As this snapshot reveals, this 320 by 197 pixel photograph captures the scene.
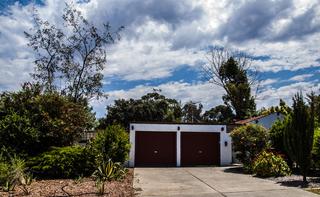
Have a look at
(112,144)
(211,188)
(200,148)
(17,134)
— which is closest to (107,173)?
(112,144)

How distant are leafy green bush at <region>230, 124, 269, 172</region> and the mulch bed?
6809 millimetres

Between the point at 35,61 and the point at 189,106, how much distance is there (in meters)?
36.4

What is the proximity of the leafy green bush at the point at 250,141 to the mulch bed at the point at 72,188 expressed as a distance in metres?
6.81

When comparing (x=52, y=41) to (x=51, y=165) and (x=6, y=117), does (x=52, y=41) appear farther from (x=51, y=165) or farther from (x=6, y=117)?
(x=51, y=165)

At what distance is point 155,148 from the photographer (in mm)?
19641

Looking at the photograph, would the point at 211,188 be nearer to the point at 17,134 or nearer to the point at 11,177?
the point at 11,177

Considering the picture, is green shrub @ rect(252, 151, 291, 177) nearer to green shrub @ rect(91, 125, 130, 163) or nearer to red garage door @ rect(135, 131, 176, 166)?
green shrub @ rect(91, 125, 130, 163)

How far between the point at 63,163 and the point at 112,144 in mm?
2676

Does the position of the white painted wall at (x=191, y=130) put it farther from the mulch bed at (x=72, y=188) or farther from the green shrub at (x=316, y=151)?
the mulch bed at (x=72, y=188)

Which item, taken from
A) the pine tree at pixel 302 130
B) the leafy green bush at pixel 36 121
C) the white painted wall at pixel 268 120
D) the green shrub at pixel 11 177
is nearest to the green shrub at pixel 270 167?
the pine tree at pixel 302 130

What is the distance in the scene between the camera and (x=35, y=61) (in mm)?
22562

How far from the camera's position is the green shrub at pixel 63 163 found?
42.7 ft

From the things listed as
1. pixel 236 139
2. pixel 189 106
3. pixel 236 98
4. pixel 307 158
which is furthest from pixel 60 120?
pixel 189 106

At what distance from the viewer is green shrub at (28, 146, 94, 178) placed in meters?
13.0
